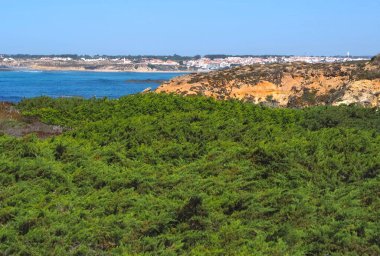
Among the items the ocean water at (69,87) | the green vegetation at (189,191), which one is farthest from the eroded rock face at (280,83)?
the green vegetation at (189,191)

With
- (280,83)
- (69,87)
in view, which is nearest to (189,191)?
(280,83)

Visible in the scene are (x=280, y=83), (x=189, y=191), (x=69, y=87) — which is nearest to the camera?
(x=189, y=191)

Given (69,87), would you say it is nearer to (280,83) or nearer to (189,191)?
(280,83)

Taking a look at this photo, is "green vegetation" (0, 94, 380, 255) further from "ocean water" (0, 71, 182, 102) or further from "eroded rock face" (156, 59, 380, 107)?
"ocean water" (0, 71, 182, 102)

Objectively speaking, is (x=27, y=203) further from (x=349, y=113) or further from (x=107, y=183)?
(x=349, y=113)

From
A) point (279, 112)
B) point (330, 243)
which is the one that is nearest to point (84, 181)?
point (330, 243)

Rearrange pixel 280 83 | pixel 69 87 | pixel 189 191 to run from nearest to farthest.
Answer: pixel 189 191
pixel 280 83
pixel 69 87
